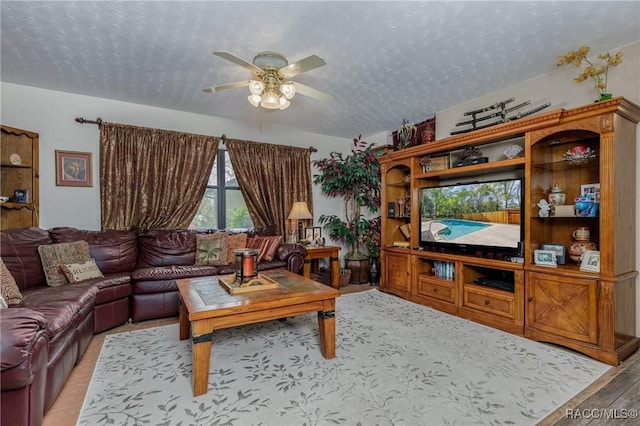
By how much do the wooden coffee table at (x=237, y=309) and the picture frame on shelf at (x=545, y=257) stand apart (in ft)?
6.21

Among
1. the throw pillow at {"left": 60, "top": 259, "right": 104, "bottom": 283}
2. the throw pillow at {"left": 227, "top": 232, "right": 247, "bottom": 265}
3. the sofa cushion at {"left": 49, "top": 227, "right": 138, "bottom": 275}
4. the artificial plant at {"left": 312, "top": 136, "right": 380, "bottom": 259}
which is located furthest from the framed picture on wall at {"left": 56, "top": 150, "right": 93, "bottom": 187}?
the artificial plant at {"left": 312, "top": 136, "right": 380, "bottom": 259}

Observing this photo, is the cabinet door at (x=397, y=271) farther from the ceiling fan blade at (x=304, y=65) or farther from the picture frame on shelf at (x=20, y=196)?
the picture frame on shelf at (x=20, y=196)

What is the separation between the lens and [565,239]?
2875 mm

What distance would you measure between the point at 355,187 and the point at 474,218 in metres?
2.16

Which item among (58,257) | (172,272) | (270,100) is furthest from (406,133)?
(58,257)

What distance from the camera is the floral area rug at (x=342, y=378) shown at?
1.67 metres

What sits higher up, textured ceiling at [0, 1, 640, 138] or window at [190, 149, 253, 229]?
textured ceiling at [0, 1, 640, 138]

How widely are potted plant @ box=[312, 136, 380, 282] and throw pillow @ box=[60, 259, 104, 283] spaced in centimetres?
327

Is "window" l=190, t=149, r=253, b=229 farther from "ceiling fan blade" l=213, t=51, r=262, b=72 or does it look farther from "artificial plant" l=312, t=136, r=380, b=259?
"ceiling fan blade" l=213, t=51, r=262, b=72

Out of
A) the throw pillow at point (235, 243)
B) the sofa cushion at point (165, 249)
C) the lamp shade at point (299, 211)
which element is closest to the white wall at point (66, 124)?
the sofa cushion at point (165, 249)

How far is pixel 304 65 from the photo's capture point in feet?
7.32

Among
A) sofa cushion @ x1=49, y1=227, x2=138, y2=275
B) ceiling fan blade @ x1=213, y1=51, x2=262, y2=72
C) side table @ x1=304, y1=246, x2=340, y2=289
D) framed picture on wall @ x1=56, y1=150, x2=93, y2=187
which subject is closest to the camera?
ceiling fan blade @ x1=213, y1=51, x2=262, y2=72

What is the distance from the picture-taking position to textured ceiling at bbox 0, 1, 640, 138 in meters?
2.09

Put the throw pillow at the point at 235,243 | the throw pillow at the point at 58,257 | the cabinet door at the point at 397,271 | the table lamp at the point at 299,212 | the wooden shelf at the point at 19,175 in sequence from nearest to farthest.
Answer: the throw pillow at the point at 58,257 → the wooden shelf at the point at 19,175 → the throw pillow at the point at 235,243 → the cabinet door at the point at 397,271 → the table lamp at the point at 299,212
